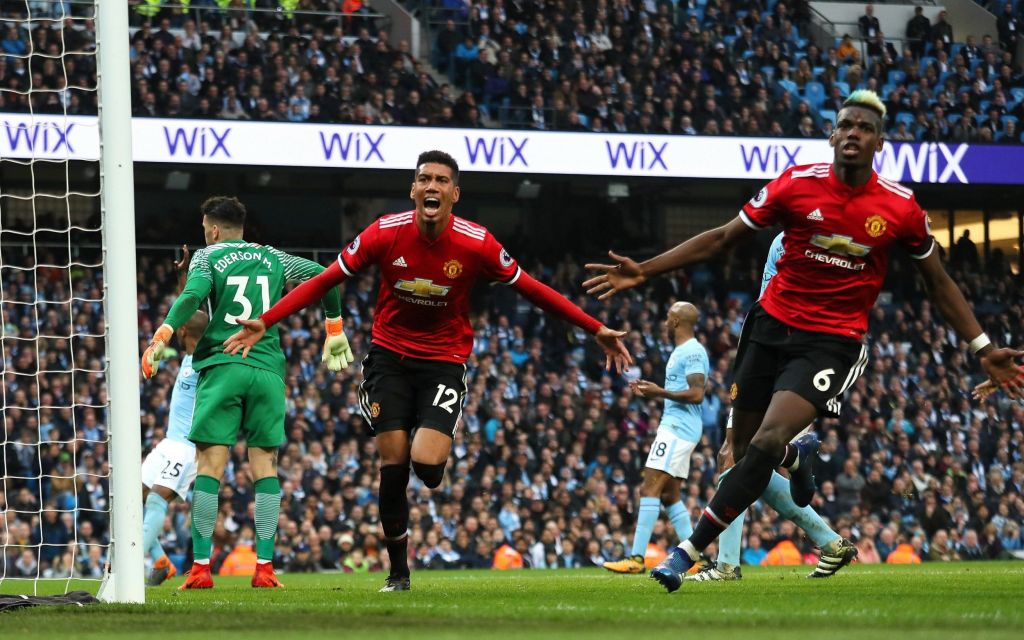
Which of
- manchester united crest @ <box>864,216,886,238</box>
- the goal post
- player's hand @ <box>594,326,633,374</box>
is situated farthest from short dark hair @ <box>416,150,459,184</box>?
manchester united crest @ <box>864,216,886,238</box>

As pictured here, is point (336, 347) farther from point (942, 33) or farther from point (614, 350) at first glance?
point (942, 33)

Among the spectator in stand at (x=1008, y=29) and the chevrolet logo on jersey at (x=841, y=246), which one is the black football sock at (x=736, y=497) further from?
the spectator in stand at (x=1008, y=29)

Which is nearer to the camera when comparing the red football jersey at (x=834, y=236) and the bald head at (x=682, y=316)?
the red football jersey at (x=834, y=236)

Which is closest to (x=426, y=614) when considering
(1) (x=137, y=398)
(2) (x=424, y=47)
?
(1) (x=137, y=398)

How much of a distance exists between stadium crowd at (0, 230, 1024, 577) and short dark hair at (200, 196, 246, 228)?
7249mm

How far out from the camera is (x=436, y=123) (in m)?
21.3

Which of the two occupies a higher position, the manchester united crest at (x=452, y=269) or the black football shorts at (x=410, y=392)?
the manchester united crest at (x=452, y=269)

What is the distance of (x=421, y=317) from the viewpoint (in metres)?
8.06

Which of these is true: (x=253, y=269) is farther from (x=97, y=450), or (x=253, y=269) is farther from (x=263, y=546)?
(x=97, y=450)

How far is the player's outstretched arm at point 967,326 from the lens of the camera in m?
7.02

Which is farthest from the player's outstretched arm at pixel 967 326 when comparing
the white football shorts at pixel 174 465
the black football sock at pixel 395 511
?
the white football shorts at pixel 174 465

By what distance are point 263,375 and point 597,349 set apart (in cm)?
1401

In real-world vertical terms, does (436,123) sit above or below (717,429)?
above

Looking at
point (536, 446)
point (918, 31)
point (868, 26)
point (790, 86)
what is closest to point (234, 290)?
point (536, 446)
